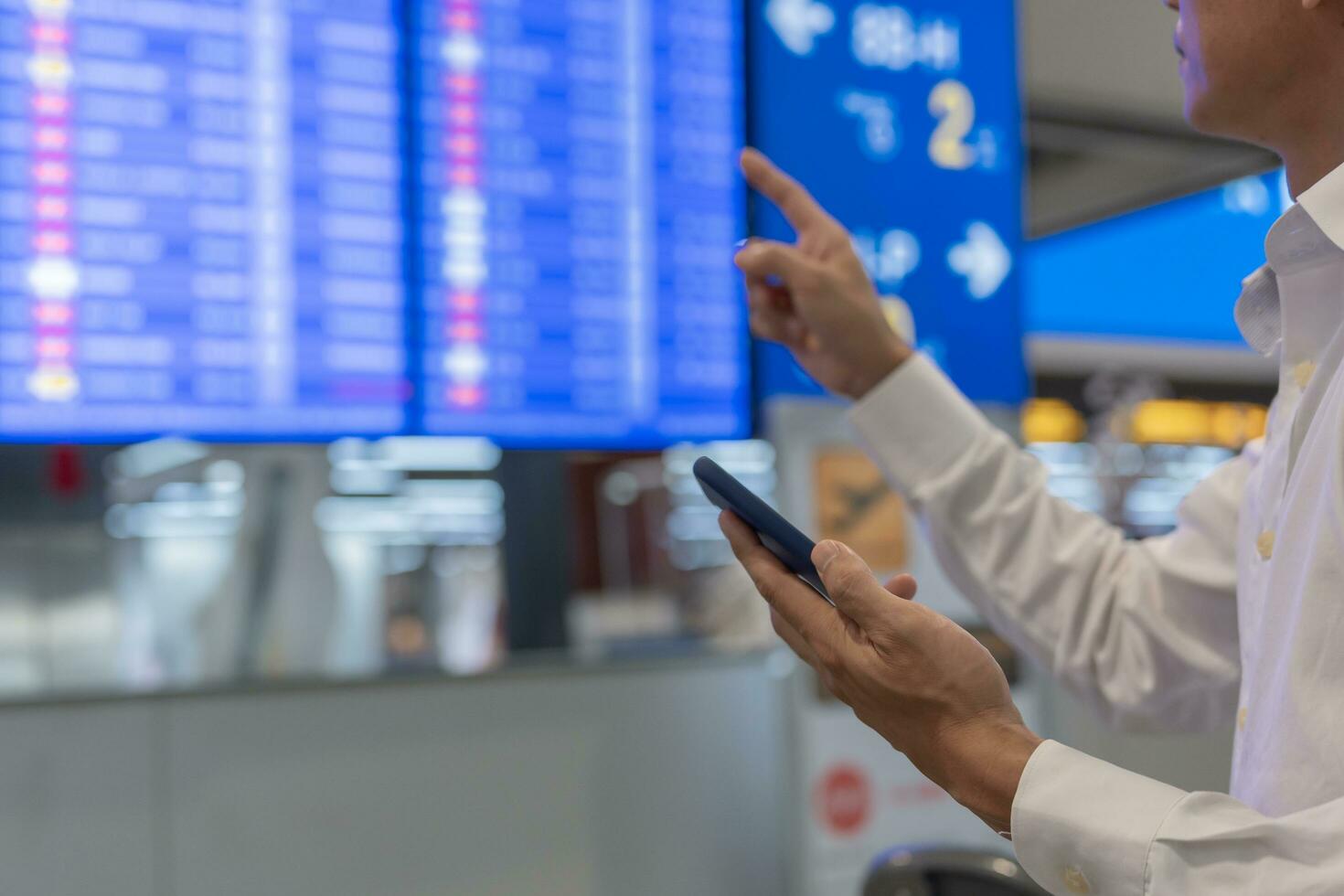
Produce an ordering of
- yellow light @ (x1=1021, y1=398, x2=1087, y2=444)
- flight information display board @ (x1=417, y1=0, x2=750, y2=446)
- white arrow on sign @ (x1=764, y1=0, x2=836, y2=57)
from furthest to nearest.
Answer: yellow light @ (x1=1021, y1=398, x2=1087, y2=444) < white arrow on sign @ (x1=764, y1=0, x2=836, y2=57) < flight information display board @ (x1=417, y1=0, x2=750, y2=446)

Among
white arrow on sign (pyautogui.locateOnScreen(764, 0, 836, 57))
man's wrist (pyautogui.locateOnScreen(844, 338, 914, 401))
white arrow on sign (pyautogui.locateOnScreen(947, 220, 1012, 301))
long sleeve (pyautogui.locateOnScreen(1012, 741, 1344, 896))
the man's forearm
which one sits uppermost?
white arrow on sign (pyautogui.locateOnScreen(764, 0, 836, 57))

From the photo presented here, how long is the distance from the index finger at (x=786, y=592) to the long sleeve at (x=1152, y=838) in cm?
16

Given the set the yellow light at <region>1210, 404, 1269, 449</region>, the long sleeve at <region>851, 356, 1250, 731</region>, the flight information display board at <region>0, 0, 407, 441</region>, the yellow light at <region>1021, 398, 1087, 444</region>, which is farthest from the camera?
the yellow light at <region>1210, 404, 1269, 449</region>

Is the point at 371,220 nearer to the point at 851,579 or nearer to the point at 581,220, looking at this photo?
the point at 581,220

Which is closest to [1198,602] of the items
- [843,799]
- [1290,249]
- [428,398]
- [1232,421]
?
[1290,249]

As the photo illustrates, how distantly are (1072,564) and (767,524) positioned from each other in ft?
1.82

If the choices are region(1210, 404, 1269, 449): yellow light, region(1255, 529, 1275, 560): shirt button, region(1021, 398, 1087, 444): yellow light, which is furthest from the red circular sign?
region(1210, 404, 1269, 449): yellow light

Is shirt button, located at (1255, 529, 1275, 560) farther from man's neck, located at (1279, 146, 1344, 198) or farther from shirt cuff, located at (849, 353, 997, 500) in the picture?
shirt cuff, located at (849, 353, 997, 500)

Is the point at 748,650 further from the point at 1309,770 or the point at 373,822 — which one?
the point at 1309,770

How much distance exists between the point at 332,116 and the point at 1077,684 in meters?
1.34

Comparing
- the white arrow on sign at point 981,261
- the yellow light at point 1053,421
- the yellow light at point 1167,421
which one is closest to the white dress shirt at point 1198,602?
the white arrow on sign at point 981,261

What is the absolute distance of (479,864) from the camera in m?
2.00

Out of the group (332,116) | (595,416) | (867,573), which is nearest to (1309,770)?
(867,573)

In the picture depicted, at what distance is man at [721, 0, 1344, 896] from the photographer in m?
0.83
